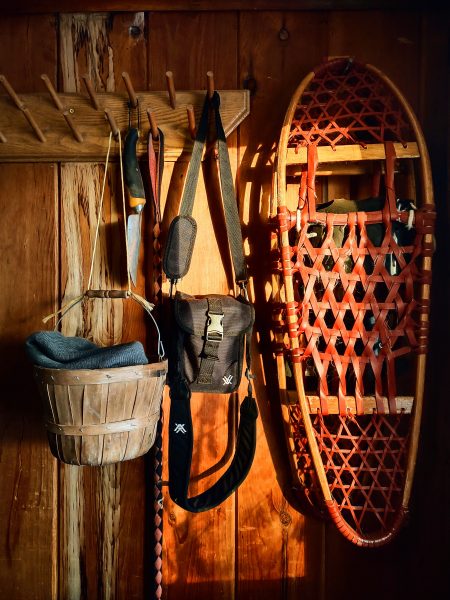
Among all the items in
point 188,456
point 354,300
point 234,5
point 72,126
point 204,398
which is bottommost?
point 188,456

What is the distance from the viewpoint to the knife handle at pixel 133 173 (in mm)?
1146

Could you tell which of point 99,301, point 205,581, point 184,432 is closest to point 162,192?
point 99,301

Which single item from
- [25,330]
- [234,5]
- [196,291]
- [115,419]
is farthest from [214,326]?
[234,5]

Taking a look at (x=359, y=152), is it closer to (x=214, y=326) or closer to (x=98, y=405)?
(x=214, y=326)

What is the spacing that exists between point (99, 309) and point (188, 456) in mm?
420

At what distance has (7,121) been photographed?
1218mm

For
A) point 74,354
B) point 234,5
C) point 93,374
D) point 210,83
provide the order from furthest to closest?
point 234,5 → point 210,83 → point 74,354 → point 93,374

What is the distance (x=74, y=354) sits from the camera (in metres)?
1.01

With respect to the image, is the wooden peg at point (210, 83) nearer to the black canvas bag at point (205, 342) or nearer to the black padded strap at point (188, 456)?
the black canvas bag at point (205, 342)

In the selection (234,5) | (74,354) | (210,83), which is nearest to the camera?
(74,354)

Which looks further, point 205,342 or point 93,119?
point 93,119

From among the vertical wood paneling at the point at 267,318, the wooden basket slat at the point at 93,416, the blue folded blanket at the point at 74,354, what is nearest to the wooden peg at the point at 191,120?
the vertical wood paneling at the point at 267,318

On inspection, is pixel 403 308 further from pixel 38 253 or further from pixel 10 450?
pixel 10 450

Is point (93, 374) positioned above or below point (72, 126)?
below
